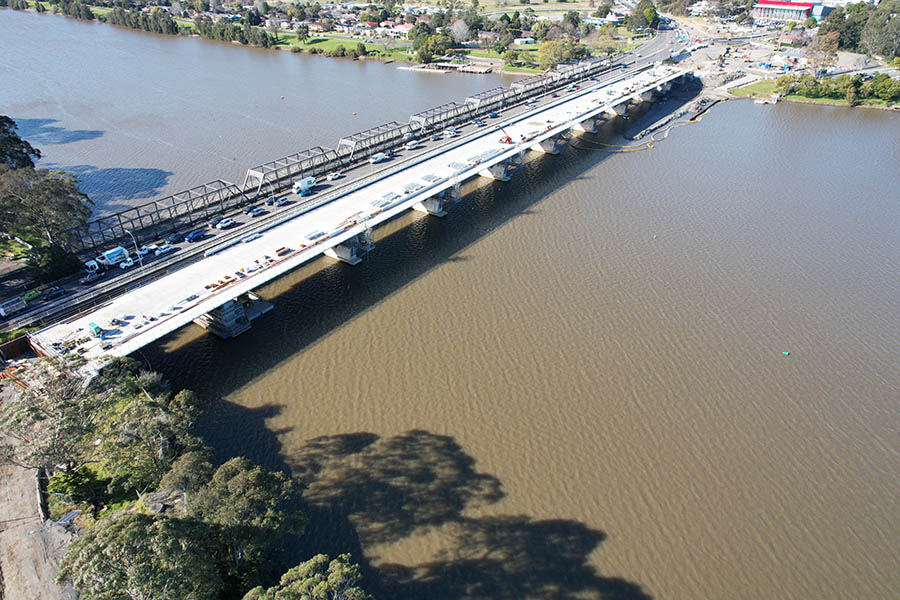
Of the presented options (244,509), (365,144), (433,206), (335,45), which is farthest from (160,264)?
(335,45)

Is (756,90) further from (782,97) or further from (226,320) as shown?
(226,320)

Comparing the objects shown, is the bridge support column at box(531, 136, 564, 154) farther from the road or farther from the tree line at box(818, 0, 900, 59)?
the tree line at box(818, 0, 900, 59)

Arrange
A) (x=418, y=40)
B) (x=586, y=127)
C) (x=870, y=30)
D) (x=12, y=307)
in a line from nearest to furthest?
(x=12, y=307)
(x=586, y=127)
(x=870, y=30)
(x=418, y=40)

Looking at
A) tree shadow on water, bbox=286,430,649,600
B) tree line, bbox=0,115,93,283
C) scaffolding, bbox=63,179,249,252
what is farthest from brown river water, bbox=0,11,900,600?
scaffolding, bbox=63,179,249,252

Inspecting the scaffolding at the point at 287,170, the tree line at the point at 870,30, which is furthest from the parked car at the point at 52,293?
the tree line at the point at 870,30

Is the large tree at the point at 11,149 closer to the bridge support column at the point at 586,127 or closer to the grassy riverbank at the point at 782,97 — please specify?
the bridge support column at the point at 586,127

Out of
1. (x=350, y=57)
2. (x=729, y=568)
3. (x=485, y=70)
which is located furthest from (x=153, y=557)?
(x=350, y=57)
